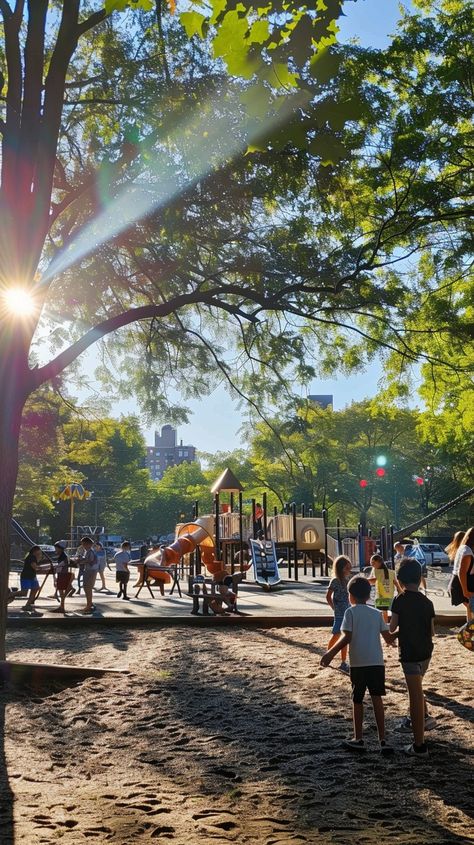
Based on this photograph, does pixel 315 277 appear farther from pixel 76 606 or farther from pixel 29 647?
pixel 76 606

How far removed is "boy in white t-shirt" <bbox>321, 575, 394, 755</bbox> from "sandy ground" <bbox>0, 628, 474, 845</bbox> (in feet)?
0.67

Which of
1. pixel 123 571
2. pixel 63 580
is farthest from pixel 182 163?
pixel 123 571

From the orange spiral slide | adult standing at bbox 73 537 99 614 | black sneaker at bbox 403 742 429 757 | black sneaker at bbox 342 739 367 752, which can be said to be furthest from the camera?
the orange spiral slide

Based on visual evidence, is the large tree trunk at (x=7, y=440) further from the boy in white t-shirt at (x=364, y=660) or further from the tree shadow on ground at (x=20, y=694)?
the boy in white t-shirt at (x=364, y=660)

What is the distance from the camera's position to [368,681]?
593 centimetres

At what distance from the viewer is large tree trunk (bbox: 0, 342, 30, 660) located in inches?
367

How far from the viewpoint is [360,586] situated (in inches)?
244

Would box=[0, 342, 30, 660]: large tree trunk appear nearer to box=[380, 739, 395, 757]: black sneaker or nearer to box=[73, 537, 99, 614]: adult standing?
box=[380, 739, 395, 757]: black sneaker

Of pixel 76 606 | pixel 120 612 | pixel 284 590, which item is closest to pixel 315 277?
pixel 120 612

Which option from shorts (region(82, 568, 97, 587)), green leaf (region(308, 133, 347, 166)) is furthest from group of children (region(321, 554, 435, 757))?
shorts (region(82, 568, 97, 587))

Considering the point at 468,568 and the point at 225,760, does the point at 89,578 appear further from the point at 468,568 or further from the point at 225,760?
the point at 225,760

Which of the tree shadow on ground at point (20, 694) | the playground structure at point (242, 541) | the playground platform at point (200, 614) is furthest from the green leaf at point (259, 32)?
the playground structure at point (242, 541)

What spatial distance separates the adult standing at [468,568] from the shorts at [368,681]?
3408 mm

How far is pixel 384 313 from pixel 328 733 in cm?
717
